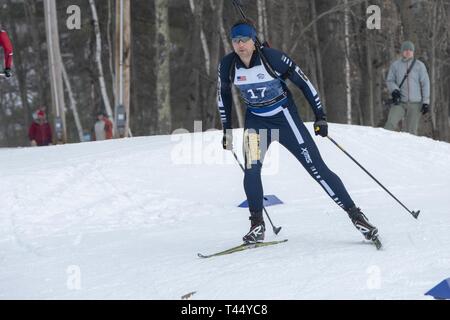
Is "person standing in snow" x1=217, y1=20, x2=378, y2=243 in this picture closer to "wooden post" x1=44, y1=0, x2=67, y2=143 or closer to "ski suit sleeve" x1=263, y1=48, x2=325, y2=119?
"ski suit sleeve" x1=263, y1=48, x2=325, y2=119

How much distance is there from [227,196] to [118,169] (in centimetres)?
152

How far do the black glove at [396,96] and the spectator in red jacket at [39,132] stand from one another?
365 inches

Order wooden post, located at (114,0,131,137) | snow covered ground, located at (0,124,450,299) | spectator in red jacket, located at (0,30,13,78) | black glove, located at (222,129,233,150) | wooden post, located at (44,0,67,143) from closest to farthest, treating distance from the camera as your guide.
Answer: snow covered ground, located at (0,124,450,299) < black glove, located at (222,129,233,150) < spectator in red jacket, located at (0,30,13,78) < wooden post, located at (114,0,131,137) < wooden post, located at (44,0,67,143)

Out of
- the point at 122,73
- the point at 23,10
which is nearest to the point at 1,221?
the point at 122,73

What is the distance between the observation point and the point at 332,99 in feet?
54.9

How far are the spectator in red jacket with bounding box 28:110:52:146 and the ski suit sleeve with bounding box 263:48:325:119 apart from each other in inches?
508

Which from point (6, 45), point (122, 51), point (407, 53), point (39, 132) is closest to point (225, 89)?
point (6, 45)

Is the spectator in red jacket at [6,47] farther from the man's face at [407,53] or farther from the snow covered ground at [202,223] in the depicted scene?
the man's face at [407,53]

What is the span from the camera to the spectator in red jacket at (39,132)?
1761 centimetres

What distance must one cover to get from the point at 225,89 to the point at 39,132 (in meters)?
12.5

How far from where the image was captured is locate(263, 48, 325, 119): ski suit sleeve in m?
5.54

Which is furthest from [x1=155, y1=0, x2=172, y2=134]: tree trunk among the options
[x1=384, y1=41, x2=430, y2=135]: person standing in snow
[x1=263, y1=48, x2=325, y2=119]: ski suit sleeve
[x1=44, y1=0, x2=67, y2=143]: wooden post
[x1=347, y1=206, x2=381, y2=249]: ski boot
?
[x1=347, y1=206, x2=381, y2=249]: ski boot

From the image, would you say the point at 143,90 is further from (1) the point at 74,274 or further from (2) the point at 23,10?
(1) the point at 74,274

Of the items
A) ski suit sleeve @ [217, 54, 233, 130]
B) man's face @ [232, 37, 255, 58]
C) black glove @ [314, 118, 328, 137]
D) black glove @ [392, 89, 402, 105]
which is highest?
man's face @ [232, 37, 255, 58]
